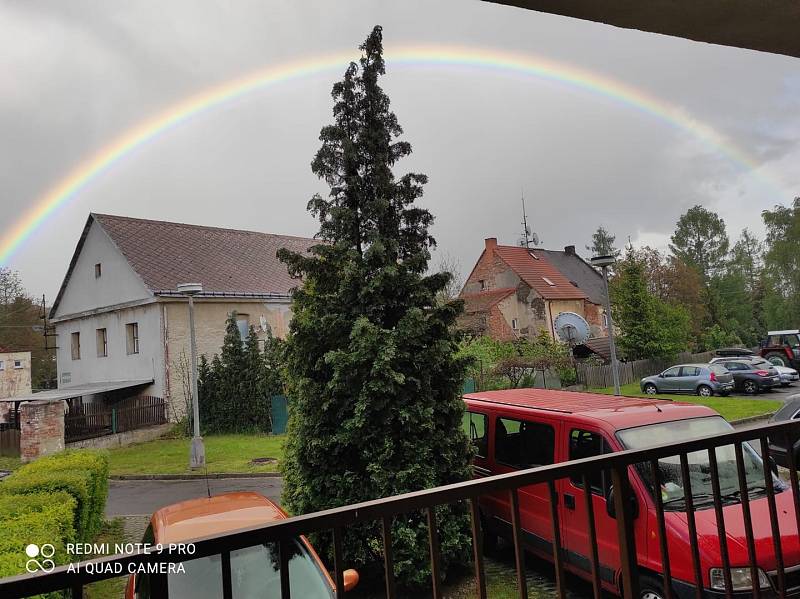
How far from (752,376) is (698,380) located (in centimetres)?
232

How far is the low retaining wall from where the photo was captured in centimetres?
1395

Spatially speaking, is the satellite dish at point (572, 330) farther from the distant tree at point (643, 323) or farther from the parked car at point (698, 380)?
the parked car at point (698, 380)

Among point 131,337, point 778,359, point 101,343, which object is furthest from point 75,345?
point 778,359

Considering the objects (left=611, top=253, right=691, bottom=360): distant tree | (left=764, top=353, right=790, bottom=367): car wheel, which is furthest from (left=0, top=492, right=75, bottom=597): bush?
(left=764, top=353, right=790, bottom=367): car wheel

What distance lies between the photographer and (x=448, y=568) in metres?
4.73

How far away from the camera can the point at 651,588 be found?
3.28 meters

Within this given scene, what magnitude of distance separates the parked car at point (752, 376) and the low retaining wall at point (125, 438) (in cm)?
1694

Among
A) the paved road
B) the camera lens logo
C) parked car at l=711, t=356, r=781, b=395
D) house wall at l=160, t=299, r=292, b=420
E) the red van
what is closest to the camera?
the camera lens logo

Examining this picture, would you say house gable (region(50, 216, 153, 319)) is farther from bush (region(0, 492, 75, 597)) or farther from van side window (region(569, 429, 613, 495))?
van side window (region(569, 429, 613, 495))

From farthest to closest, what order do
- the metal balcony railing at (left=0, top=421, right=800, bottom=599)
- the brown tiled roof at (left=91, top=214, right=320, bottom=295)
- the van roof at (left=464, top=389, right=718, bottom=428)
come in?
the brown tiled roof at (left=91, top=214, right=320, bottom=295) → the van roof at (left=464, top=389, right=718, bottom=428) → the metal balcony railing at (left=0, top=421, right=800, bottom=599)

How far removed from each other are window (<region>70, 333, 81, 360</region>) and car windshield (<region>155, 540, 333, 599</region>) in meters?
20.1

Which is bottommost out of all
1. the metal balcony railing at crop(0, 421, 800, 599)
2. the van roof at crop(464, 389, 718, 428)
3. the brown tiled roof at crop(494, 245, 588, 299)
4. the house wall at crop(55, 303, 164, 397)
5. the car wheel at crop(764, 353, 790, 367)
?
the car wheel at crop(764, 353, 790, 367)

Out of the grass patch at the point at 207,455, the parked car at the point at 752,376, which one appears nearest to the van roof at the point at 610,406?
the grass patch at the point at 207,455

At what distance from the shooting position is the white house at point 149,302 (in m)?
16.2
